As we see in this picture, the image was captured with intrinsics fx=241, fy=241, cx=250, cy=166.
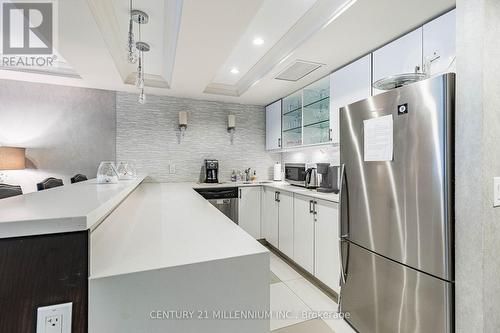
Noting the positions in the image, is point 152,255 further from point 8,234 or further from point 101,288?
point 8,234

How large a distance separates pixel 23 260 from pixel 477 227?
5.46ft

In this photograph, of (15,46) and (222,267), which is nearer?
(222,267)

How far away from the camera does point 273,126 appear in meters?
3.96

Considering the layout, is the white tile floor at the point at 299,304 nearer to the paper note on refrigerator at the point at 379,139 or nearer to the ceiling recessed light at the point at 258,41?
the paper note on refrigerator at the point at 379,139

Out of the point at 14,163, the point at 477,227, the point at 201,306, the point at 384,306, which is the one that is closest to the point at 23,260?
the point at 201,306

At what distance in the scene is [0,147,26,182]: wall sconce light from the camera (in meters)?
2.62

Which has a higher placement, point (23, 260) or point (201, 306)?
point (23, 260)

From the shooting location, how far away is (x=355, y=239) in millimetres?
1727

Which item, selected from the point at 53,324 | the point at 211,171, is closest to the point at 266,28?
the point at 53,324

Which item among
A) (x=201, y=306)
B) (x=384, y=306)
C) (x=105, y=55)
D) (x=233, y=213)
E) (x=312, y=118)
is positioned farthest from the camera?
(x=233, y=213)

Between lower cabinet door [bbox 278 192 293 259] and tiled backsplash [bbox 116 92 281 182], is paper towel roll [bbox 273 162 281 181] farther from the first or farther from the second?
lower cabinet door [bbox 278 192 293 259]

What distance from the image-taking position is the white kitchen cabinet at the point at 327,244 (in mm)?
2086
